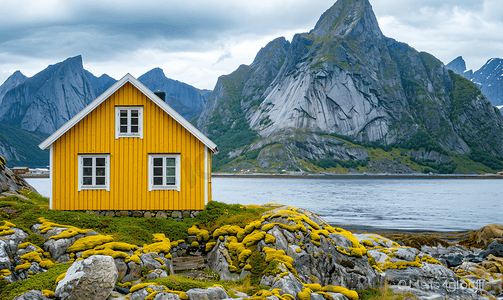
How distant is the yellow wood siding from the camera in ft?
65.3

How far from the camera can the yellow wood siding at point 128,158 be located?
65.3 ft

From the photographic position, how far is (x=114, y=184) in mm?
19984

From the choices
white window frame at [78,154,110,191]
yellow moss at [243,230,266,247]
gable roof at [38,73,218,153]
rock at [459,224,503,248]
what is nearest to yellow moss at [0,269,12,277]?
white window frame at [78,154,110,191]

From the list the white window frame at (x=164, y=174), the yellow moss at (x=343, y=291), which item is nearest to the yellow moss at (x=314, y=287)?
the yellow moss at (x=343, y=291)

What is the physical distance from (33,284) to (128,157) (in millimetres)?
9785

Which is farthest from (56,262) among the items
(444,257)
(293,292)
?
(444,257)

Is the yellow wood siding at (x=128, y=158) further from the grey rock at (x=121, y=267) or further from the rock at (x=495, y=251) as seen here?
the rock at (x=495, y=251)

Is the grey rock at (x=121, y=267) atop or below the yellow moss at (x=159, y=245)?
below

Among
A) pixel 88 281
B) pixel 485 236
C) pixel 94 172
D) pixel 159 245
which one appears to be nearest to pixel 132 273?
pixel 159 245

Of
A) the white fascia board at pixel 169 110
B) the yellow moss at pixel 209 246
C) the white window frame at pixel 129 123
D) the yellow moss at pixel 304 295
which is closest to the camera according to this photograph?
the yellow moss at pixel 304 295

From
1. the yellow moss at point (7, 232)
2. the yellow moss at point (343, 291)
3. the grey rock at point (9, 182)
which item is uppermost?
the grey rock at point (9, 182)

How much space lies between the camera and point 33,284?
11383mm

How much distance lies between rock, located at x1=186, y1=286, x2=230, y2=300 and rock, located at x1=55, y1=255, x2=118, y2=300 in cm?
276

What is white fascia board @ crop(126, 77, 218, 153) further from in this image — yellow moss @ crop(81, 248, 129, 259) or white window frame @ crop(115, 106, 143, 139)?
yellow moss @ crop(81, 248, 129, 259)
